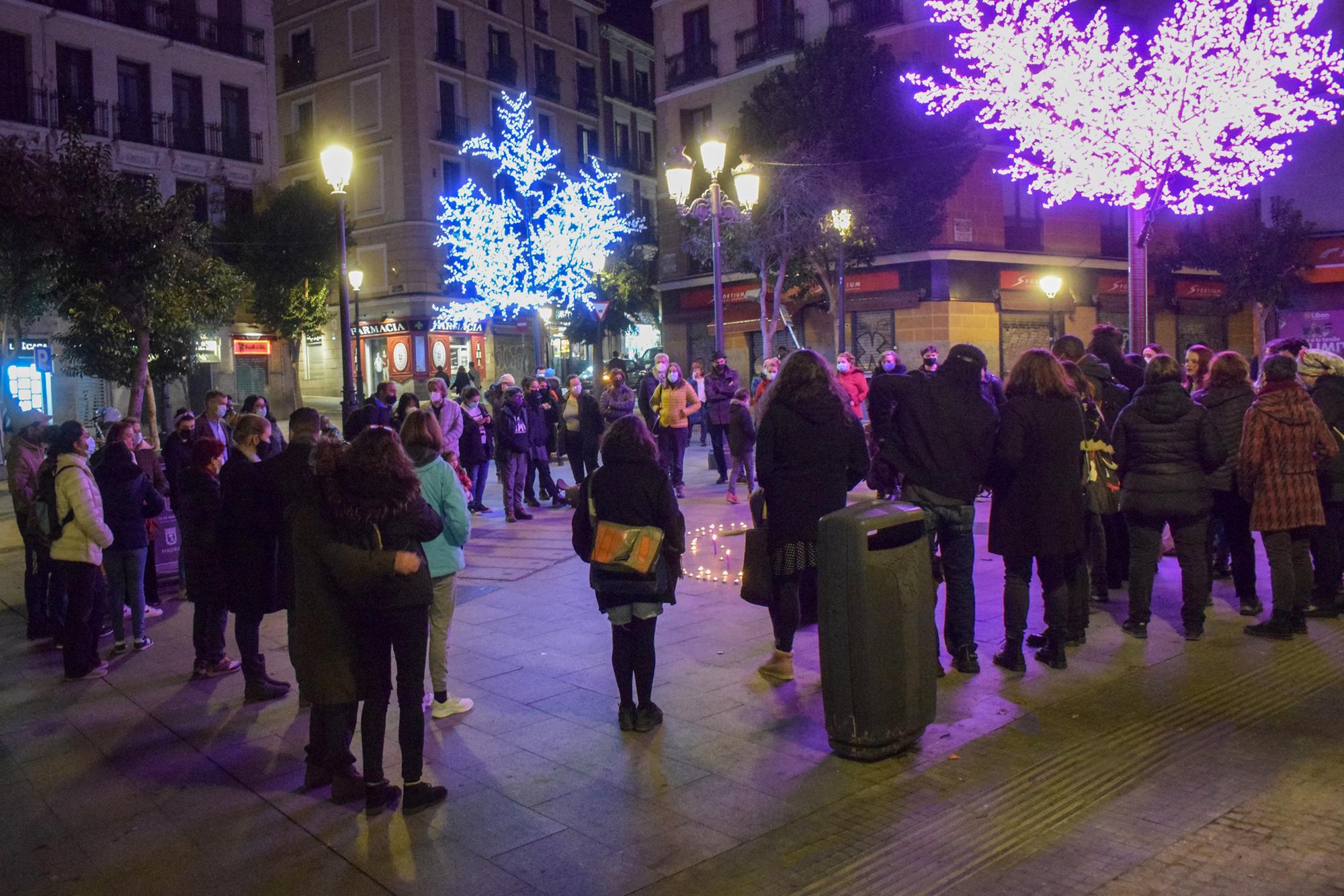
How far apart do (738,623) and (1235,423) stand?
3599 millimetres

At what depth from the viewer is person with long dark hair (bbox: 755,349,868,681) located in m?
5.60

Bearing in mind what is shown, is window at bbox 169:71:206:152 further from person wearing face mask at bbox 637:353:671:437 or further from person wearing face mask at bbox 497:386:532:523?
person wearing face mask at bbox 497:386:532:523

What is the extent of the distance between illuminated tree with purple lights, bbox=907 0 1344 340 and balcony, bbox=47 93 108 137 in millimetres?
26351

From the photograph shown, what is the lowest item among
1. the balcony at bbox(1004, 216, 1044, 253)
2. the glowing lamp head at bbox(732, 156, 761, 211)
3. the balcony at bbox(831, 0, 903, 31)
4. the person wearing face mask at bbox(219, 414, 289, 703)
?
the person wearing face mask at bbox(219, 414, 289, 703)

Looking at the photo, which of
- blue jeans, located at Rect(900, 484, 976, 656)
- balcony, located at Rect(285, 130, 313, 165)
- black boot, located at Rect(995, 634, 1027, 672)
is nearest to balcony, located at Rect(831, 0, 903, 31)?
balcony, located at Rect(285, 130, 313, 165)

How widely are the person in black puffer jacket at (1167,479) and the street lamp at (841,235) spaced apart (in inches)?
734

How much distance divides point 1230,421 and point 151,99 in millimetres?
34074

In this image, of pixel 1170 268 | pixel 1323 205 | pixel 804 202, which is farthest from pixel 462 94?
pixel 1323 205

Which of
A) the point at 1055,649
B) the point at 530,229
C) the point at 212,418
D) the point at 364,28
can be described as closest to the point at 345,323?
the point at 212,418

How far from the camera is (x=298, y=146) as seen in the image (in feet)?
139

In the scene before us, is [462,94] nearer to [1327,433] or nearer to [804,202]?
[804,202]

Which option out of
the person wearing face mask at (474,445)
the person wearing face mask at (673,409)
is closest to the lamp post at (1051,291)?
the person wearing face mask at (673,409)

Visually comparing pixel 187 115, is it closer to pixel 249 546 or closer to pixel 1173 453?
pixel 249 546

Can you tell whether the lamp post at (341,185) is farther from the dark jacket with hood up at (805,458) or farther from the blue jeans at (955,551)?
the blue jeans at (955,551)
